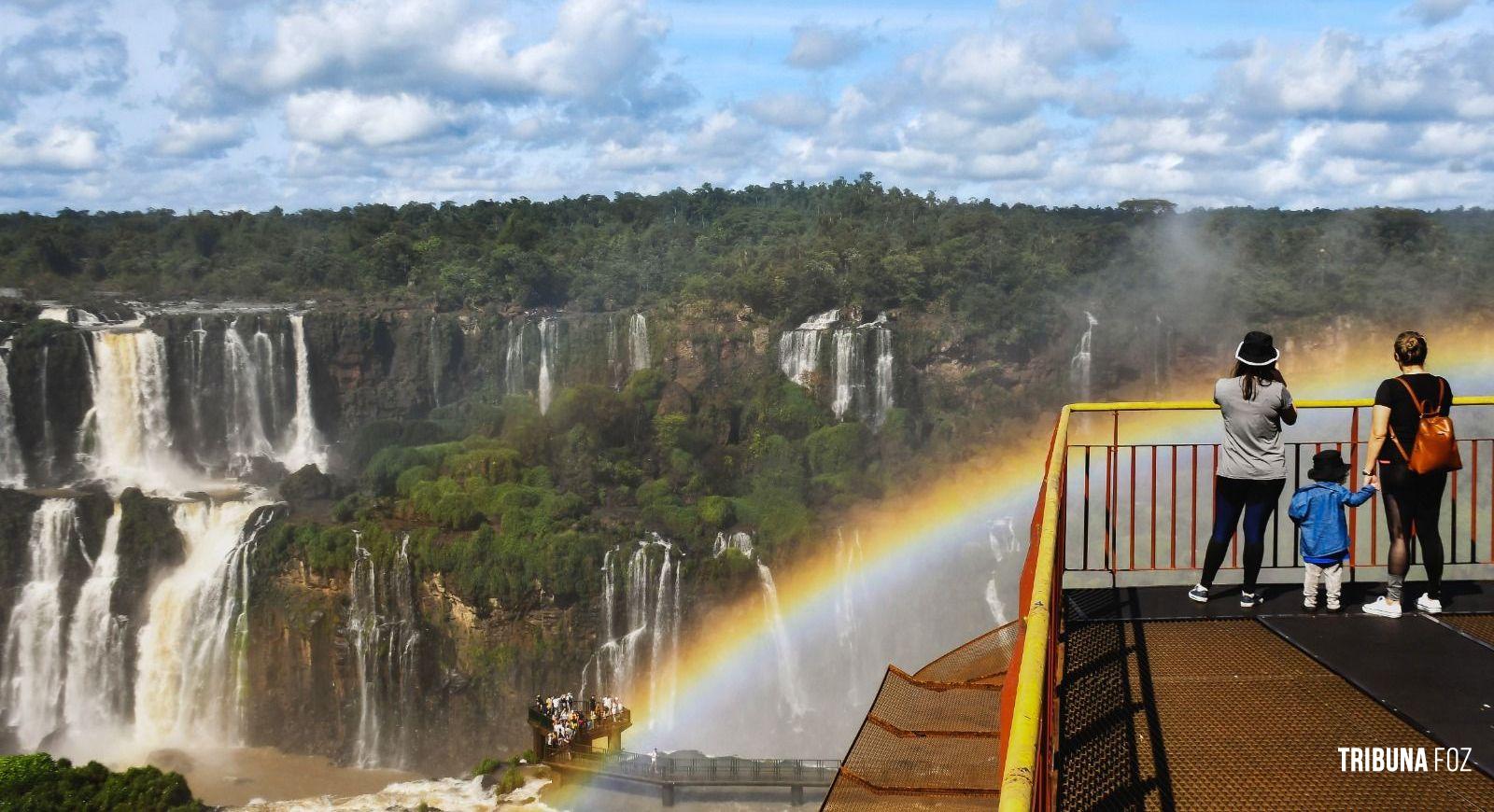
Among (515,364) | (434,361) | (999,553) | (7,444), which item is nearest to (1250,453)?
(999,553)

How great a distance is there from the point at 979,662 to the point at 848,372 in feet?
124

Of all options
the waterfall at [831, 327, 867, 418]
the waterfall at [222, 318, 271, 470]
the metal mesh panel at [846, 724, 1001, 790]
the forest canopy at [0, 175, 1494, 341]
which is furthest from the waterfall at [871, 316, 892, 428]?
the metal mesh panel at [846, 724, 1001, 790]

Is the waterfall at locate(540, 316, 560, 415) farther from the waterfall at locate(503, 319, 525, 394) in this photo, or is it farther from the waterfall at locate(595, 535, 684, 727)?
the waterfall at locate(595, 535, 684, 727)

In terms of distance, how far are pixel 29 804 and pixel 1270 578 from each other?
79.1 feet

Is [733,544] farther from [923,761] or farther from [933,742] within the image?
[923,761]

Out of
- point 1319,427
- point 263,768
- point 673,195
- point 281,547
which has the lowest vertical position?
point 263,768

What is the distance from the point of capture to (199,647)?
116ft

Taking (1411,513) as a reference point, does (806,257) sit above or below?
above

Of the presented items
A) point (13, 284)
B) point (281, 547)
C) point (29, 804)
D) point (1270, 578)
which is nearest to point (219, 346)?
point (281, 547)

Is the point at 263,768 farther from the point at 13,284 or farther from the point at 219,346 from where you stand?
the point at 13,284

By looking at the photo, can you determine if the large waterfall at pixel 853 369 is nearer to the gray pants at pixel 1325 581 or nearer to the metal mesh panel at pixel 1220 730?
the gray pants at pixel 1325 581

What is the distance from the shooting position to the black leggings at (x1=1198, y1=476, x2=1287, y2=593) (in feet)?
22.0

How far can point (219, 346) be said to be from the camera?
4275 cm

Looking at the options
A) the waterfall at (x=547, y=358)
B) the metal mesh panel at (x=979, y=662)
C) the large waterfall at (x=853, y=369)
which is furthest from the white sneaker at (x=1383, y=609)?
the waterfall at (x=547, y=358)
